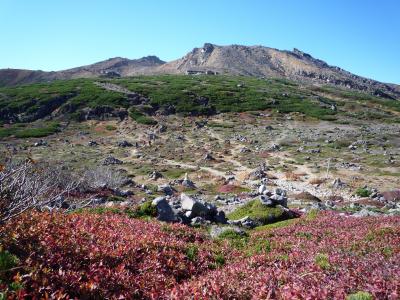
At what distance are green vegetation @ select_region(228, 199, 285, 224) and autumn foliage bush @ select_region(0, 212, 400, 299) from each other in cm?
661

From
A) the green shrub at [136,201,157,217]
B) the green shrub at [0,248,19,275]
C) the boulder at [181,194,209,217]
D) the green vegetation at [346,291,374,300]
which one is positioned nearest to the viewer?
the green vegetation at [346,291,374,300]

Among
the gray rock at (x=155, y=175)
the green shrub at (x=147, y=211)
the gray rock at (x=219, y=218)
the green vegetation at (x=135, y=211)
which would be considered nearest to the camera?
the green vegetation at (x=135, y=211)

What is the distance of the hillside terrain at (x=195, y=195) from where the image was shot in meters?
8.12

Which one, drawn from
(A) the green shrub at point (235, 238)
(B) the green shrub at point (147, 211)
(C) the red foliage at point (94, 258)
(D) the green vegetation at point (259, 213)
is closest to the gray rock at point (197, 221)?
(B) the green shrub at point (147, 211)

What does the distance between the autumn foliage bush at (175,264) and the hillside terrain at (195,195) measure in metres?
0.04

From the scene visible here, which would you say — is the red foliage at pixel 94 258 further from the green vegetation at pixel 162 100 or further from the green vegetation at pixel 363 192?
the green vegetation at pixel 162 100

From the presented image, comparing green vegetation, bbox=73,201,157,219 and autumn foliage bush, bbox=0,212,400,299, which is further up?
autumn foliage bush, bbox=0,212,400,299

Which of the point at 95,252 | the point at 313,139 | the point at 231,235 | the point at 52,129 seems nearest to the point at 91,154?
the point at 52,129

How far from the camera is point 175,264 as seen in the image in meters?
10.2

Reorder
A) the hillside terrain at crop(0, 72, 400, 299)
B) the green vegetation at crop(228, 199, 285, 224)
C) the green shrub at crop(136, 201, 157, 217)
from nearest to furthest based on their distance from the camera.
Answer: the hillside terrain at crop(0, 72, 400, 299)
the green shrub at crop(136, 201, 157, 217)
the green vegetation at crop(228, 199, 285, 224)

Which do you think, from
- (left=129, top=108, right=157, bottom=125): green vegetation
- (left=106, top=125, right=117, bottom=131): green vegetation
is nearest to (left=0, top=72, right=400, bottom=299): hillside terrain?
(left=129, top=108, right=157, bottom=125): green vegetation

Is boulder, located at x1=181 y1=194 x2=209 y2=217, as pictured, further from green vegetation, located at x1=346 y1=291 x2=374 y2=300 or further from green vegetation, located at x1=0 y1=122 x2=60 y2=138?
green vegetation, located at x1=0 y1=122 x2=60 y2=138

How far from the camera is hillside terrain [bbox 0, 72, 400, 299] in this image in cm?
812

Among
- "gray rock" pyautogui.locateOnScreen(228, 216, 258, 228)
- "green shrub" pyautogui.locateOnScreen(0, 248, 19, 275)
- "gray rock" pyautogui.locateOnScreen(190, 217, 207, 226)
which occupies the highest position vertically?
"green shrub" pyautogui.locateOnScreen(0, 248, 19, 275)
